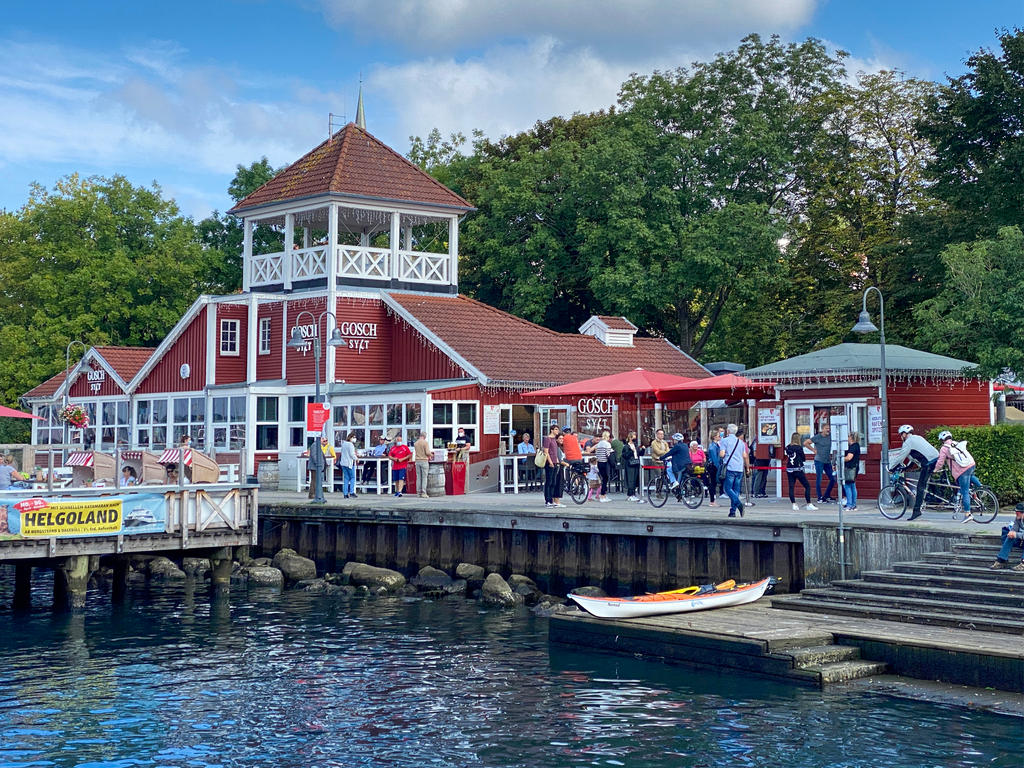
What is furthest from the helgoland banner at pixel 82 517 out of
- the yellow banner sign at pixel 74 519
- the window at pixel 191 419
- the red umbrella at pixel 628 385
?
the window at pixel 191 419

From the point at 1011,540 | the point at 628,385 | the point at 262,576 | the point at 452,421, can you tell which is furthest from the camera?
the point at 452,421

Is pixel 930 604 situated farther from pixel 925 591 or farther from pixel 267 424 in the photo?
pixel 267 424

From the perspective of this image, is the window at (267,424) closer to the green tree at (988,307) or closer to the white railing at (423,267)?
the white railing at (423,267)

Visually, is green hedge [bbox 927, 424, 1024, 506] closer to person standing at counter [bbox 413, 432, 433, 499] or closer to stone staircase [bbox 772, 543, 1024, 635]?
stone staircase [bbox 772, 543, 1024, 635]

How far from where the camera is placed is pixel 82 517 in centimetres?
2509

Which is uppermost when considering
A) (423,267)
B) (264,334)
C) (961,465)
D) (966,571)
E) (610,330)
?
(423,267)

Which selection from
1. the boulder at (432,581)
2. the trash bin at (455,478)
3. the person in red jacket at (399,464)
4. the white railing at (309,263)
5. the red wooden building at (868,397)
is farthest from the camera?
the white railing at (309,263)

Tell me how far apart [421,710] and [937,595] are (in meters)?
7.75

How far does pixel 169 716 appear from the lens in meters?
16.3

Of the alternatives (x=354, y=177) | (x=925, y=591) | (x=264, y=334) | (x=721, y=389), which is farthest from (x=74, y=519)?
(x=354, y=177)

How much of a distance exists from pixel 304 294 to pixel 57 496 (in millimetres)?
16542

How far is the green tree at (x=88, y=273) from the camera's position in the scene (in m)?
60.3

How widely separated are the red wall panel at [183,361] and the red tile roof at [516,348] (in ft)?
22.7

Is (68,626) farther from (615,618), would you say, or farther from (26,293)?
(26,293)
